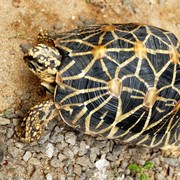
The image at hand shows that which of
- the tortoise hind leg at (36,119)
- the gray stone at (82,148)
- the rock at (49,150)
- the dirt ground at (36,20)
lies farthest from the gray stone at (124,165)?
the dirt ground at (36,20)

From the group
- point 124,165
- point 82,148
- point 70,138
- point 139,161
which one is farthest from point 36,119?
A: point 139,161

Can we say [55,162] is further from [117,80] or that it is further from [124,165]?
[117,80]

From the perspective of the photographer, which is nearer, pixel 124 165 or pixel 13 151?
pixel 13 151

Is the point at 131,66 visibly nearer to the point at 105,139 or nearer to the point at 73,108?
the point at 73,108

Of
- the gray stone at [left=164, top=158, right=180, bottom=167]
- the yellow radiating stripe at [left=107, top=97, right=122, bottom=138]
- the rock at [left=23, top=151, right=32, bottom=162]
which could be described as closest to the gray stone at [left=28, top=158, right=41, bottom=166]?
the rock at [left=23, top=151, right=32, bottom=162]

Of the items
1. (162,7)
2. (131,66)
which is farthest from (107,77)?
(162,7)

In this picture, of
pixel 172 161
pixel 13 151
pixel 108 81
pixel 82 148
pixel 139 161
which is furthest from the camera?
pixel 172 161

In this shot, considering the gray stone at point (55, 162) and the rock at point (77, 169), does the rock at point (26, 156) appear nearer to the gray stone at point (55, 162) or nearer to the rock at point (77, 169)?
the gray stone at point (55, 162)
